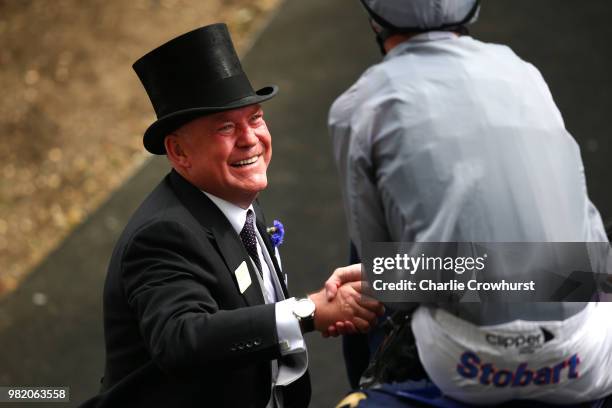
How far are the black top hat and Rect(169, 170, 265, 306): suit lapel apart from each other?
0.20 metres

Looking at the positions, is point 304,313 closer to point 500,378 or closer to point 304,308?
point 304,308

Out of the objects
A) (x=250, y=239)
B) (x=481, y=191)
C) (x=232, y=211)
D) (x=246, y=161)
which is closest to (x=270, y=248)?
(x=250, y=239)

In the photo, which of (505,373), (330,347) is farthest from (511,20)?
(505,373)

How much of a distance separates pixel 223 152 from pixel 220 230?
0.26 metres

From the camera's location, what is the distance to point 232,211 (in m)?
3.18

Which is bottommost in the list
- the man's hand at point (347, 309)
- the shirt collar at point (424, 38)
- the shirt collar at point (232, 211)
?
the man's hand at point (347, 309)

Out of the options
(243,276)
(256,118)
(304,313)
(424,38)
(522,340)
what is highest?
(424,38)

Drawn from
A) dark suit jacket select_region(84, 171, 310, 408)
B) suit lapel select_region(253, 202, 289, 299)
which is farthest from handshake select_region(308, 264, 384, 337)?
suit lapel select_region(253, 202, 289, 299)

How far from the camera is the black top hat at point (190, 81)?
303 centimetres

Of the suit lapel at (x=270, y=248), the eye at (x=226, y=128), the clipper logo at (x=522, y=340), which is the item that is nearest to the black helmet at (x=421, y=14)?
the eye at (x=226, y=128)

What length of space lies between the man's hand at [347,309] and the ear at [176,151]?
0.63m

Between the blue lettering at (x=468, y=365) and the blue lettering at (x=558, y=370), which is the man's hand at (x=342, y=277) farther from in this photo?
the blue lettering at (x=558, y=370)

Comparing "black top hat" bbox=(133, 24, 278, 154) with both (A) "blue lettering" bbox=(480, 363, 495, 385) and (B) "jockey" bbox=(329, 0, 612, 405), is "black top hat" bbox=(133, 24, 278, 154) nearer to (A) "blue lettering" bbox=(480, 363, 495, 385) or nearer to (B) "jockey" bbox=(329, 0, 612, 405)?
(B) "jockey" bbox=(329, 0, 612, 405)

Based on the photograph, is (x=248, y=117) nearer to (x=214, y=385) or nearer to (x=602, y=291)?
(x=214, y=385)
